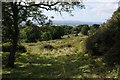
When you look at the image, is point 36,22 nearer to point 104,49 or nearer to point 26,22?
point 26,22

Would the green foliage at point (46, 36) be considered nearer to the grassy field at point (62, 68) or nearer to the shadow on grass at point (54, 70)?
the grassy field at point (62, 68)

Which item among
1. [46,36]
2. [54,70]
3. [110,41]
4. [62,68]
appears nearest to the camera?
[54,70]

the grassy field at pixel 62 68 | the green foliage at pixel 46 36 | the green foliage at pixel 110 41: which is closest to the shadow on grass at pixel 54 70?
the grassy field at pixel 62 68

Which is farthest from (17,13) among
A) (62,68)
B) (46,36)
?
(46,36)

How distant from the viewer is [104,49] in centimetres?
2275

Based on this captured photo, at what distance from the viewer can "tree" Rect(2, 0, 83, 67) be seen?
24.0 meters

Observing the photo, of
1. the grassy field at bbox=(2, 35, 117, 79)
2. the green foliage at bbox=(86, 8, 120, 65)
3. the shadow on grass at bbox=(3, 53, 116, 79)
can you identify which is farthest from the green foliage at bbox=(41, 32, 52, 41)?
the shadow on grass at bbox=(3, 53, 116, 79)

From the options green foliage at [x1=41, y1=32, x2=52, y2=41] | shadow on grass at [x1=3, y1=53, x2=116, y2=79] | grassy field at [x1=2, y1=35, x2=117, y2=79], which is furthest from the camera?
green foliage at [x1=41, y1=32, x2=52, y2=41]

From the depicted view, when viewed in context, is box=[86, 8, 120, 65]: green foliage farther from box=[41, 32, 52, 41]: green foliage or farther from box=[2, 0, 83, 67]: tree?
box=[41, 32, 52, 41]: green foliage

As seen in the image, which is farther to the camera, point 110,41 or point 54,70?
point 110,41

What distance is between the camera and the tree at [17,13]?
78.6ft

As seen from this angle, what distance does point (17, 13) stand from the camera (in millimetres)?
24172

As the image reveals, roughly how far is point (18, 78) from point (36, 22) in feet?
28.8

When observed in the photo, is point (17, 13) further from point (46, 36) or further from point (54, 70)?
point (46, 36)
